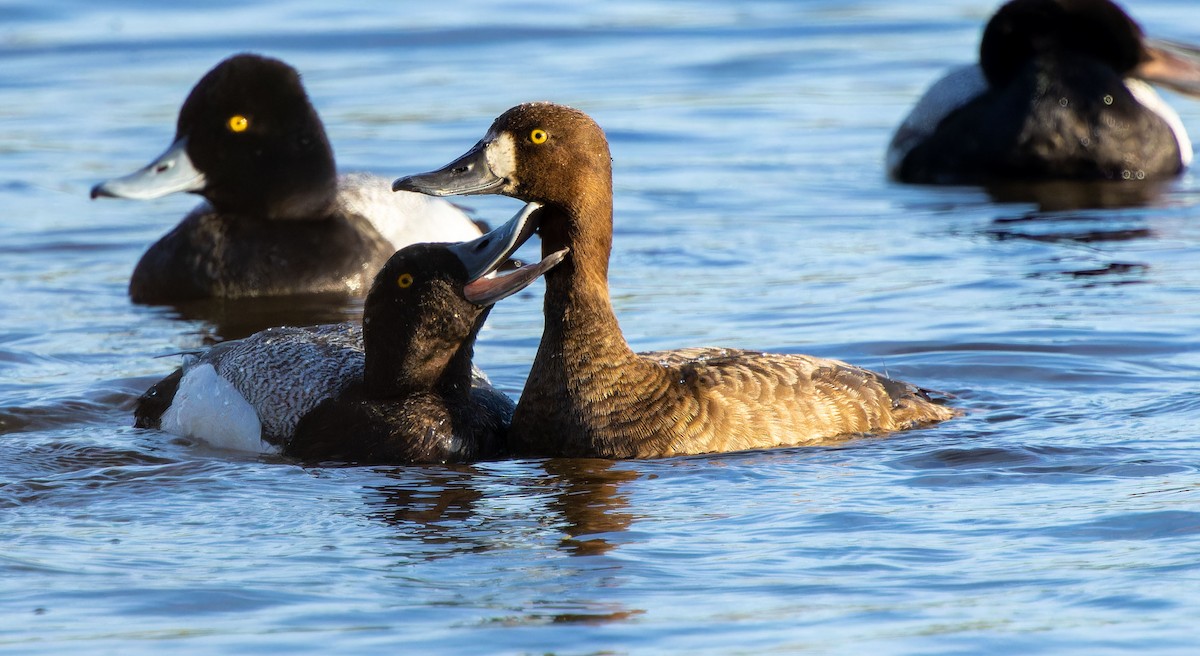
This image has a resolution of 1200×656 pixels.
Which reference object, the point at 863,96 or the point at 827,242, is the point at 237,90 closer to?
→ the point at 827,242

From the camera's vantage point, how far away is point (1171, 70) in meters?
13.8

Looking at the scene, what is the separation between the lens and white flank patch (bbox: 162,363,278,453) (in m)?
7.58

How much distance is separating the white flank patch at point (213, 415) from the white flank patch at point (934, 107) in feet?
23.5

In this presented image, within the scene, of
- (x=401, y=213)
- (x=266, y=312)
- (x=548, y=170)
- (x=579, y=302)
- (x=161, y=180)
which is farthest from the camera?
(x=401, y=213)

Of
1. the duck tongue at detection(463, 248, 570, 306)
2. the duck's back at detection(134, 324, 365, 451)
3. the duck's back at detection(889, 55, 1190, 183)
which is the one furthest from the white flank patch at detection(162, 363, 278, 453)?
the duck's back at detection(889, 55, 1190, 183)

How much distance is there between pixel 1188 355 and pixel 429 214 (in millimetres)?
4496

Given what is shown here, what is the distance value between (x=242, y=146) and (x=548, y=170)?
4188mm

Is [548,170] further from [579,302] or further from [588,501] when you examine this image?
[588,501]

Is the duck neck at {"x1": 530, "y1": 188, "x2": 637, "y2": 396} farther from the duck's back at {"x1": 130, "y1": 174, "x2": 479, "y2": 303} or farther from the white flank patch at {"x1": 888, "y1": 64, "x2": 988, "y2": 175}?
the white flank patch at {"x1": 888, "y1": 64, "x2": 988, "y2": 175}

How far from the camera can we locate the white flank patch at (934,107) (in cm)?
1402

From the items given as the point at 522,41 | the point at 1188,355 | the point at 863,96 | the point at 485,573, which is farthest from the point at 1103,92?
the point at 485,573

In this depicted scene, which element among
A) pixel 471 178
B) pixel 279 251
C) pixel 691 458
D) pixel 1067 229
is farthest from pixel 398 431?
pixel 1067 229

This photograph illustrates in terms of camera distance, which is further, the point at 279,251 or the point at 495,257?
the point at 279,251

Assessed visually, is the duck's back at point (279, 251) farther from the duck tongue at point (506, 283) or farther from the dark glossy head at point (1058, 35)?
the dark glossy head at point (1058, 35)
